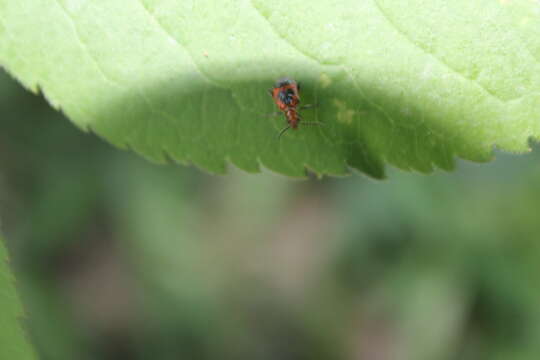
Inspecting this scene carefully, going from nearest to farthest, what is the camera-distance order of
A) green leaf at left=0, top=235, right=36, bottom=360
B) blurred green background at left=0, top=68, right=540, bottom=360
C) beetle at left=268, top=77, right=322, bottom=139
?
1. green leaf at left=0, top=235, right=36, bottom=360
2. beetle at left=268, top=77, right=322, bottom=139
3. blurred green background at left=0, top=68, right=540, bottom=360

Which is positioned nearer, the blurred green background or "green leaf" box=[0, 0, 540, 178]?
"green leaf" box=[0, 0, 540, 178]

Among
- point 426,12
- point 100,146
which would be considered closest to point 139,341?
point 100,146

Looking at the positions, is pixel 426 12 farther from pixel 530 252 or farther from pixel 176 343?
pixel 176 343

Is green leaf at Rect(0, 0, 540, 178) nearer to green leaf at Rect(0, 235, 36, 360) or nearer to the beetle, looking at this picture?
the beetle

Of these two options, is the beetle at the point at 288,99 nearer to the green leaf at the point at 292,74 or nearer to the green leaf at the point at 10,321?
the green leaf at the point at 292,74

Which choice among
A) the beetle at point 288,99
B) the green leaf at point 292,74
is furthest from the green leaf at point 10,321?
the beetle at point 288,99

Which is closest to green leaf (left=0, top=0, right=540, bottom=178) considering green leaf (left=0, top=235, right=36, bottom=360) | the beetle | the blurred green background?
the beetle
